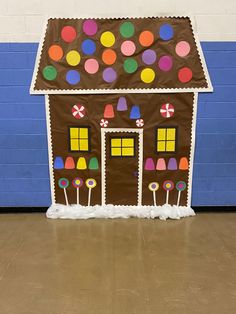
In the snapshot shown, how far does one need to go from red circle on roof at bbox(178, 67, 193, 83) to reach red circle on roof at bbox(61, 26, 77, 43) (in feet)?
3.21

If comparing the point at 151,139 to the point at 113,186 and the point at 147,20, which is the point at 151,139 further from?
the point at 147,20

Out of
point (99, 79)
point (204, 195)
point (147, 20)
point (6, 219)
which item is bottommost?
point (6, 219)

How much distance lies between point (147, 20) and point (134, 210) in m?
1.70

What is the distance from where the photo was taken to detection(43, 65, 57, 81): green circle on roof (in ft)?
9.14

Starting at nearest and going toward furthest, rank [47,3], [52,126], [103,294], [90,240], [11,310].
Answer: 1. [11,310]
2. [103,294]
3. [90,240]
4. [47,3]
5. [52,126]

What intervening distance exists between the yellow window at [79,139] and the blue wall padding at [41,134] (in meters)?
0.26

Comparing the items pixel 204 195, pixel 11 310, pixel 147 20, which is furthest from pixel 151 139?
pixel 11 310

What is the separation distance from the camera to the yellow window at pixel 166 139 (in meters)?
2.91

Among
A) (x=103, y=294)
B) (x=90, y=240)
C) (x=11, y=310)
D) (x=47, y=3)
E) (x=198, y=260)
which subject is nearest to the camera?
(x=11, y=310)

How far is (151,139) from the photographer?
115 inches

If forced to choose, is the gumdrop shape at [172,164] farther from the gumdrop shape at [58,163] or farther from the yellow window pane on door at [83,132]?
the gumdrop shape at [58,163]

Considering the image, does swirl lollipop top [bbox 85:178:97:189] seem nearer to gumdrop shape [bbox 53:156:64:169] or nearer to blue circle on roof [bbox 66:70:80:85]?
gumdrop shape [bbox 53:156:64:169]

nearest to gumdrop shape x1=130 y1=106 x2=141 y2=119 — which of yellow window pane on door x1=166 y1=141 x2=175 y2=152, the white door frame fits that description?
the white door frame

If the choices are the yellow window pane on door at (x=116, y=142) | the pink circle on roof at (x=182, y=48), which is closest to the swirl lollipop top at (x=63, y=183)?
the yellow window pane on door at (x=116, y=142)
